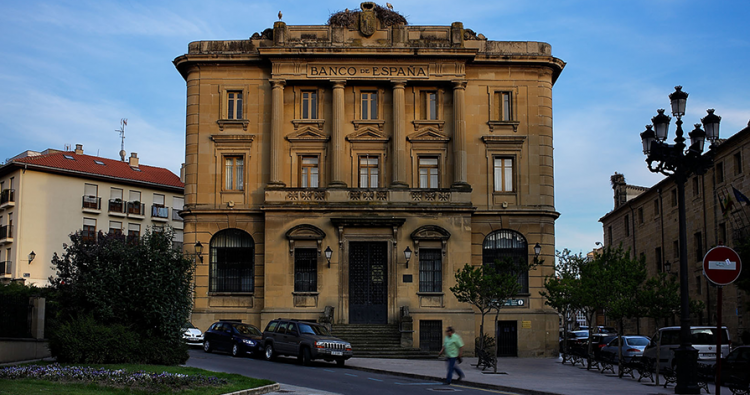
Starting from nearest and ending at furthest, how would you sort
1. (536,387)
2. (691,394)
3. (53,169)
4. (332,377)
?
1. (691,394)
2. (536,387)
3. (332,377)
4. (53,169)

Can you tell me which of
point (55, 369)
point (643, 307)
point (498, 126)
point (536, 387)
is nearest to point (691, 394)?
point (536, 387)

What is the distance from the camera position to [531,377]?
26.4 metres

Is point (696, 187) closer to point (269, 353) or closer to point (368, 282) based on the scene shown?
point (368, 282)

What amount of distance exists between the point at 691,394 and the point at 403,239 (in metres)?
21.5

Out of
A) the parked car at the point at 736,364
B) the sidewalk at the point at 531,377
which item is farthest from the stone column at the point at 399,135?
the parked car at the point at 736,364

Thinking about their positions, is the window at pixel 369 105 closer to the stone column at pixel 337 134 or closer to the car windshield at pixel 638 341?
the stone column at pixel 337 134

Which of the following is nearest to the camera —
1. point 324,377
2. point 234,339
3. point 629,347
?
point 324,377

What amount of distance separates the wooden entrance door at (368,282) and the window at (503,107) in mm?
9295

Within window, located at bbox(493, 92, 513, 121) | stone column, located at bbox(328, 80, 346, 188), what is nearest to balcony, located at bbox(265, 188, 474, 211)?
stone column, located at bbox(328, 80, 346, 188)

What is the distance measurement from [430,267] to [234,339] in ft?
36.1

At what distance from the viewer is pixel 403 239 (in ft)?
130

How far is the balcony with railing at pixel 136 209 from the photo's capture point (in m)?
69.7

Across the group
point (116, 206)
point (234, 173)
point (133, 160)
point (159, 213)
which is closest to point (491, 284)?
point (234, 173)

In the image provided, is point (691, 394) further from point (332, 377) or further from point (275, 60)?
point (275, 60)
